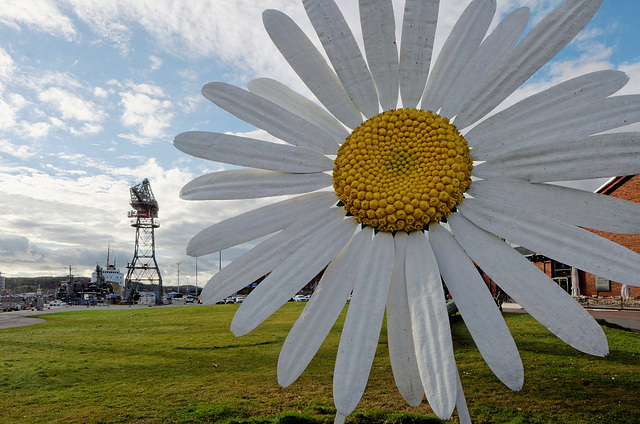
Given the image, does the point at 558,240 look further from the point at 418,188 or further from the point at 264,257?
the point at 264,257

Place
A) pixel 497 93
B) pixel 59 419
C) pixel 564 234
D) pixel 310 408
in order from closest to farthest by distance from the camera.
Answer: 1. pixel 564 234
2. pixel 497 93
3. pixel 310 408
4. pixel 59 419

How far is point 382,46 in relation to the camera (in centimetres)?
167

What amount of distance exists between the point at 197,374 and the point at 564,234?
7270mm

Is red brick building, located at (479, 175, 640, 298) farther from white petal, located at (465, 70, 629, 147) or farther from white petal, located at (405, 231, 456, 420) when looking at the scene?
white petal, located at (405, 231, 456, 420)

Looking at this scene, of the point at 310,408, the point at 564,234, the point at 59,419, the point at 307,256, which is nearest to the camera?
the point at 564,234

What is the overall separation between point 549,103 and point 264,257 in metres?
1.18

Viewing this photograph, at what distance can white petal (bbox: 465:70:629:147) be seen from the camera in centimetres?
152

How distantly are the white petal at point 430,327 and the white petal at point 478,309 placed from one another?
6cm

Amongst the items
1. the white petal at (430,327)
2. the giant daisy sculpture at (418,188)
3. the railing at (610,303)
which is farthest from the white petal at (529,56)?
the railing at (610,303)

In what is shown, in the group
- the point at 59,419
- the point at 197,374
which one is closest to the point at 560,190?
the point at 59,419

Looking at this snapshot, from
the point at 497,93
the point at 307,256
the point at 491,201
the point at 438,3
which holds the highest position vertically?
the point at 438,3

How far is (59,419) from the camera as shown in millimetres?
5129

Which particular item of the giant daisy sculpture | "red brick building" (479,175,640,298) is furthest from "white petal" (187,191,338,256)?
"red brick building" (479,175,640,298)

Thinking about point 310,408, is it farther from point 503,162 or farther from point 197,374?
point 503,162
